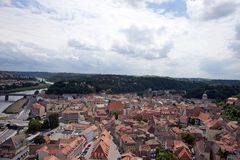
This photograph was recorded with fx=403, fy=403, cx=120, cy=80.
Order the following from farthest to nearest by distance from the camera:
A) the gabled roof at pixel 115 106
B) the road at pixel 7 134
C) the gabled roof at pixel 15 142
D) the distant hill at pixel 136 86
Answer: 1. the distant hill at pixel 136 86
2. the gabled roof at pixel 115 106
3. the road at pixel 7 134
4. the gabled roof at pixel 15 142

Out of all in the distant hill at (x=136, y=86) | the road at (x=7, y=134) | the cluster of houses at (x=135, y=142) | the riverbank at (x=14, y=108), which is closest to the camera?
the cluster of houses at (x=135, y=142)

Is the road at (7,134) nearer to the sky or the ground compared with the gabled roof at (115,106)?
nearer to the ground

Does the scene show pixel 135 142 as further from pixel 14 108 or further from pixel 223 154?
pixel 14 108

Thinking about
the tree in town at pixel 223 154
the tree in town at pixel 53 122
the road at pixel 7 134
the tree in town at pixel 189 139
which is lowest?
the road at pixel 7 134

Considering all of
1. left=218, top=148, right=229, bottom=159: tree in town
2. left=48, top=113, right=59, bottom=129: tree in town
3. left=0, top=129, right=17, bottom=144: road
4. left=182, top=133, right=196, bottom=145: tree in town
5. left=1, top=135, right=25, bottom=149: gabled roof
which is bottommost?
left=0, top=129, right=17, bottom=144: road

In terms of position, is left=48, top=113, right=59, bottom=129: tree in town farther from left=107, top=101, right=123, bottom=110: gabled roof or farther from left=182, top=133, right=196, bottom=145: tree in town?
left=107, top=101, right=123, bottom=110: gabled roof

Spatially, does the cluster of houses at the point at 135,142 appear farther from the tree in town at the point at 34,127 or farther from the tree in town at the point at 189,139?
the tree in town at the point at 34,127

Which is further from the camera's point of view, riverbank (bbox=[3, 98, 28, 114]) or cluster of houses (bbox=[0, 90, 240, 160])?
riverbank (bbox=[3, 98, 28, 114])

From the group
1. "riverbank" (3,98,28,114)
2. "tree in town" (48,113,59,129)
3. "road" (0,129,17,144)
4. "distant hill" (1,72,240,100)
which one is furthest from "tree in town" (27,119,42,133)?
"distant hill" (1,72,240,100)

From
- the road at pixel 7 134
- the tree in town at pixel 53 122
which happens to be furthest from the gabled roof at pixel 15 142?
the tree in town at pixel 53 122

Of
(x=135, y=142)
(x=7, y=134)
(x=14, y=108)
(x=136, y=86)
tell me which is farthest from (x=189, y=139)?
(x=136, y=86)

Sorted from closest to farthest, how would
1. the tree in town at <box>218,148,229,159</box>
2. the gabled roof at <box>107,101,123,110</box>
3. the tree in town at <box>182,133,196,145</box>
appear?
the tree in town at <box>218,148,229,159</box> < the tree in town at <box>182,133,196,145</box> < the gabled roof at <box>107,101,123,110</box>

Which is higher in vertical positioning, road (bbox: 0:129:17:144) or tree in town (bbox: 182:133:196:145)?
tree in town (bbox: 182:133:196:145)
